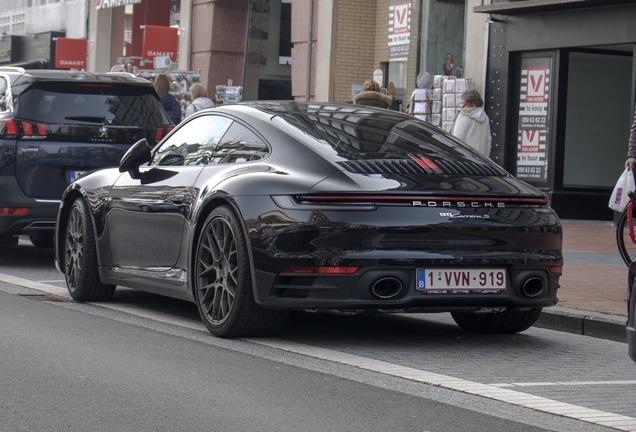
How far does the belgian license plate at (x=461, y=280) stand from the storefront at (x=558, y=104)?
11.9 meters

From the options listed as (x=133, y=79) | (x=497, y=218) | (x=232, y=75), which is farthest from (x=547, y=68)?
(x=497, y=218)

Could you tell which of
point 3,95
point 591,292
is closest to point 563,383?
point 591,292

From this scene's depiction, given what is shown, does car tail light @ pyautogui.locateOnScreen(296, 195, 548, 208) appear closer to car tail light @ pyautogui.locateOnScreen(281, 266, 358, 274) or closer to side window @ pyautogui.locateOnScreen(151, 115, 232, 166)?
car tail light @ pyautogui.locateOnScreen(281, 266, 358, 274)

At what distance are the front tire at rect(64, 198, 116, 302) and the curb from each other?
3167 millimetres

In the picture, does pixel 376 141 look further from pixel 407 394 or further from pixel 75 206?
pixel 75 206

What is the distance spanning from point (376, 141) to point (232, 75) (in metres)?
21.4

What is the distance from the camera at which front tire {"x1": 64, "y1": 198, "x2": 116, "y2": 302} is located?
972cm

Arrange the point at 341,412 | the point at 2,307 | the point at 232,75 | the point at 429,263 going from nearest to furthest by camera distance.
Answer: the point at 341,412
the point at 429,263
the point at 2,307
the point at 232,75

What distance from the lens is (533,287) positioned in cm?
787

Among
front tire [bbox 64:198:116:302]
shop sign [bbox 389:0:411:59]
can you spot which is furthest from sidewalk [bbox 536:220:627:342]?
shop sign [bbox 389:0:411:59]

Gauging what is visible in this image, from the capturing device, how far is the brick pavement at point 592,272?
977 cm

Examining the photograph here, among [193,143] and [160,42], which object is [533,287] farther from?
[160,42]

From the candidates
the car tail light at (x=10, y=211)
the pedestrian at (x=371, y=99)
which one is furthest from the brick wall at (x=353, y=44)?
the car tail light at (x=10, y=211)

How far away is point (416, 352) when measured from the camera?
7695 millimetres
